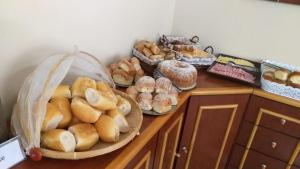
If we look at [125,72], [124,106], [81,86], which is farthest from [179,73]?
[81,86]

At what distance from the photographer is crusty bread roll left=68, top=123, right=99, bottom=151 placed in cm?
67

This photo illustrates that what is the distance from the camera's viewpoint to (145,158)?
3.11ft

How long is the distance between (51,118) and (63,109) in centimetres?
5

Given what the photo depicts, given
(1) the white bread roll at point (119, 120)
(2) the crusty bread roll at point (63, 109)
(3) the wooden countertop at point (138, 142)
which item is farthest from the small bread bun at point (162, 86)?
(2) the crusty bread roll at point (63, 109)

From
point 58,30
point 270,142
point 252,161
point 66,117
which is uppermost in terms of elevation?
point 58,30

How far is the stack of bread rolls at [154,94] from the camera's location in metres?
0.98

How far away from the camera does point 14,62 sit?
785 mm

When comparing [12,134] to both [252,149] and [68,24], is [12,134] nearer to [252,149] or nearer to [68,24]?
[68,24]

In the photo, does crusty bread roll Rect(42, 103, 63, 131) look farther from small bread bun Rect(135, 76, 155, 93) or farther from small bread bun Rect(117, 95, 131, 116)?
small bread bun Rect(135, 76, 155, 93)

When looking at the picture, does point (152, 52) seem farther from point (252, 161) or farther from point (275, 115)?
point (252, 161)

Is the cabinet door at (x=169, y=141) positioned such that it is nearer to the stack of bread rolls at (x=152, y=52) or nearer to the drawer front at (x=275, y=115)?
the stack of bread rolls at (x=152, y=52)

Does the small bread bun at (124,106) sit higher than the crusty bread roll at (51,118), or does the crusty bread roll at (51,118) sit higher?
the crusty bread roll at (51,118)

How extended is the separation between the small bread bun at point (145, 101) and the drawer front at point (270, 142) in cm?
82

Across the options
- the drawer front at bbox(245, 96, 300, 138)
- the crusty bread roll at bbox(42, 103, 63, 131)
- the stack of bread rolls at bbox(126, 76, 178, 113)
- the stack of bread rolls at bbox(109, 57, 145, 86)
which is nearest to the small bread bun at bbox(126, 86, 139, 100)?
the stack of bread rolls at bbox(126, 76, 178, 113)
